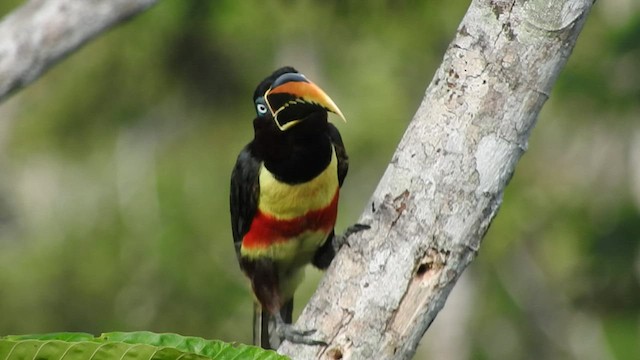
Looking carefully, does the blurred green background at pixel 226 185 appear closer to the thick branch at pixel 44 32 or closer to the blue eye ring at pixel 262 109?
the thick branch at pixel 44 32

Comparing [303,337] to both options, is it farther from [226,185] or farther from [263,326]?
[226,185]

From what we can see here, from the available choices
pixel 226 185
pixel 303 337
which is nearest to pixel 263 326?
pixel 303 337

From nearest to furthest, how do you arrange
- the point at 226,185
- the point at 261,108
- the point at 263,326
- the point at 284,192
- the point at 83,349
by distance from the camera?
1. the point at 83,349
2. the point at 261,108
3. the point at 284,192
4. the point at 263,326
5. the point at 226,185

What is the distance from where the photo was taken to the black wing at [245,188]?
5.00 m

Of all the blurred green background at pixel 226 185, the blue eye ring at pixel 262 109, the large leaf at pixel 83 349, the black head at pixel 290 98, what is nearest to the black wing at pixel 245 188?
the blue eye ring at pixel 262 109

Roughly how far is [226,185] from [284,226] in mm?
10721

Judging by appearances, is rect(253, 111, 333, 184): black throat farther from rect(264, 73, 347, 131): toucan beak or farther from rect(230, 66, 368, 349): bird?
rect(264, 73, 347, 131): toucan beak

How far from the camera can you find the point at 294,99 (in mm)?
4133

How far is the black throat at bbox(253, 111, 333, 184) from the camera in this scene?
4.59 metres

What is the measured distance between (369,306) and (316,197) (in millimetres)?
1277

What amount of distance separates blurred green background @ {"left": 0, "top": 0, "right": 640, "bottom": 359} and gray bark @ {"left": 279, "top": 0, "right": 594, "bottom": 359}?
7644 mm

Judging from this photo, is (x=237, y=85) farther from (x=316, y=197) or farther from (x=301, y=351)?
(x=301, y=351)

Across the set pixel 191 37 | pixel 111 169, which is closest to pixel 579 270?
pixel 191 37

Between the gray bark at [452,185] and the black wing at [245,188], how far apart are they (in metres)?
1.30
